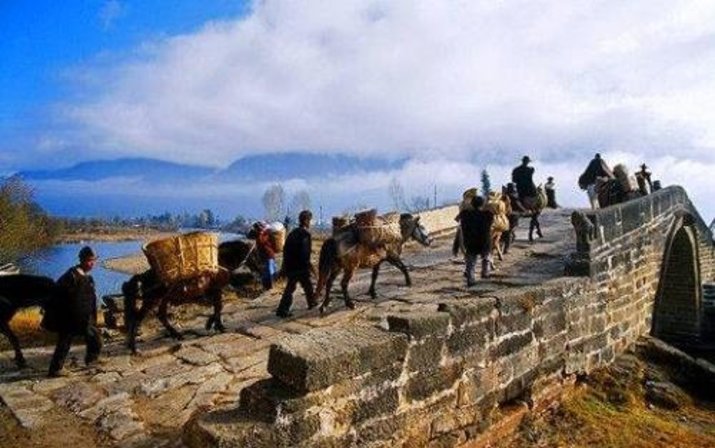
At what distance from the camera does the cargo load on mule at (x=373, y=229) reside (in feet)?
29.6

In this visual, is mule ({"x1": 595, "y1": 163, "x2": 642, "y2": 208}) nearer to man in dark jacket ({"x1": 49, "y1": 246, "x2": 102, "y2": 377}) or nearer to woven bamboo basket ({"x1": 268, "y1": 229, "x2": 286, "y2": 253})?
woven bamboo basket ({"x1": 268, "y1": 229, "x2": 286, "y2": 253})

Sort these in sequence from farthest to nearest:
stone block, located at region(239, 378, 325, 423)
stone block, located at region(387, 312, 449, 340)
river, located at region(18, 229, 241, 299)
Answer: river, located at region(18, 229, 241, 299)
stone block, located at region(387, 312, 449, 340)
stone block, located at region(239, 378, 325, 423)

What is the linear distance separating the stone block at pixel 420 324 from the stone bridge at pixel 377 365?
0.02 meters

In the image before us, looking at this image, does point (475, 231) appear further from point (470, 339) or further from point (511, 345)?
point (470, 339)

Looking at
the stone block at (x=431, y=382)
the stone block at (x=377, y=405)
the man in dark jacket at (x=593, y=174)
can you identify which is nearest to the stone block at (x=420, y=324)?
the stone block at (x=431, y=382)

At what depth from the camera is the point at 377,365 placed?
183 inches

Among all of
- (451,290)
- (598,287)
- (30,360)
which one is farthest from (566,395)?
(30,360)

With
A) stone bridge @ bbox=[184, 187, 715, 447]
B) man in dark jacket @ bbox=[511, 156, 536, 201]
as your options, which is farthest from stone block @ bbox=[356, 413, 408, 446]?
man in dark jacket @ bbox=[511, 156, 536, 201]

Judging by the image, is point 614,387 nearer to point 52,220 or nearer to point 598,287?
point 598,287

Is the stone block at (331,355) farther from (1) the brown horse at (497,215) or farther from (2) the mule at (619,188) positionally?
(2) the mule at (619,188)

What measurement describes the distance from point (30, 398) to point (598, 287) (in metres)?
7.90

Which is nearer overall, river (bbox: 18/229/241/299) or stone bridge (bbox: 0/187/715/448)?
stone bridge (bbox: 0/187/715/448)

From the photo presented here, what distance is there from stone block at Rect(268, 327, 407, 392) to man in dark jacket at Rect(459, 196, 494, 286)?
18.8ft

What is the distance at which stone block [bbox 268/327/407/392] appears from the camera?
4.08 m
